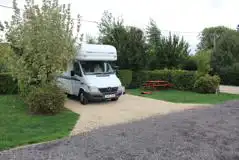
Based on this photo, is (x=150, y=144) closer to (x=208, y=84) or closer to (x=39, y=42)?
(x=39, y=42)

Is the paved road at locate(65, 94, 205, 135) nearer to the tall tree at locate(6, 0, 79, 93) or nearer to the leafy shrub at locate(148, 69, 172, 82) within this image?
the tall tree at locate(6, 0, 79, 93)

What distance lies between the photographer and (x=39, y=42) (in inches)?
347

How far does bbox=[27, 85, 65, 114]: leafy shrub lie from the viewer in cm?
809

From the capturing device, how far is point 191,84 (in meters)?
15.3

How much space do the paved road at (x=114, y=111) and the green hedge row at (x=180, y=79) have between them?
4.38m

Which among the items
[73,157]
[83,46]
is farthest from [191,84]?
[73,157]

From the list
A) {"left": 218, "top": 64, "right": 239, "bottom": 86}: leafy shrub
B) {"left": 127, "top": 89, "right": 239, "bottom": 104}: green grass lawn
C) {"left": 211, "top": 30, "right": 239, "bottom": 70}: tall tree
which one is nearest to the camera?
{"left": 127, "top": 89, "right": 239, "bottom": 104}: green grass lawn

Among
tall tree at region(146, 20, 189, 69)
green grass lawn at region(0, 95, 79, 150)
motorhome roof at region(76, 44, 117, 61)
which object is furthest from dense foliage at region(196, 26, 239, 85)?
green grass lawn at region(0, 95, 79, 150)

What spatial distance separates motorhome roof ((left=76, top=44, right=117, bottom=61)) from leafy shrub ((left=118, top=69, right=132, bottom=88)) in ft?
15.3

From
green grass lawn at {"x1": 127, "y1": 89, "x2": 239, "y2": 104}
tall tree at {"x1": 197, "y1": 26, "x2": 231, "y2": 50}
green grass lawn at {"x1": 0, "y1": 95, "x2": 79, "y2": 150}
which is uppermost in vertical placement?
tall tree at {"x1": 197, "y1": 26, "x2": 231, "y2": 50}

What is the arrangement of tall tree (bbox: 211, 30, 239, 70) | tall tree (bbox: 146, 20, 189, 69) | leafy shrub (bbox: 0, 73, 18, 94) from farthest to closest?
1. tall tree (bbox: 211, 30, 239, 70)
2. tall tree (bbox: 146, 20, 189, 69)
3. leafy shrub (bbox: 0, 73, 18, 94)

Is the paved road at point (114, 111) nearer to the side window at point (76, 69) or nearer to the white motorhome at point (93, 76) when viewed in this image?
the white motorhome at point (93, 76)

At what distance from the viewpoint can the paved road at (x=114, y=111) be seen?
7.16 m

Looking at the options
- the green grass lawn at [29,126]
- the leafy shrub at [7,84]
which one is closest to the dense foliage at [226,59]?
the leafy shrub at [7,84]
